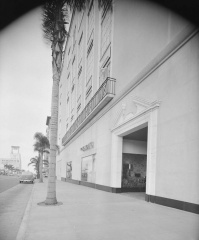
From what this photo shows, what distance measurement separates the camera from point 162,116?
10625mm

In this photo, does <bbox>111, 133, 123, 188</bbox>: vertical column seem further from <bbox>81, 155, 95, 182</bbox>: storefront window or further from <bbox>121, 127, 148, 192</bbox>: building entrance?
<bbox>81, 155, 95, 182</bbox>: storefront window

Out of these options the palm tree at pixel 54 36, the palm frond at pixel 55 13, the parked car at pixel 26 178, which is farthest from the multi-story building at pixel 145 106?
the parked car at pixel 26 178

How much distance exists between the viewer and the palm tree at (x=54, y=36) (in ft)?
34.2

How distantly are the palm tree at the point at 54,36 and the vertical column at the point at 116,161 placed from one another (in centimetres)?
598

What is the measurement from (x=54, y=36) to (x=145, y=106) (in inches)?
221

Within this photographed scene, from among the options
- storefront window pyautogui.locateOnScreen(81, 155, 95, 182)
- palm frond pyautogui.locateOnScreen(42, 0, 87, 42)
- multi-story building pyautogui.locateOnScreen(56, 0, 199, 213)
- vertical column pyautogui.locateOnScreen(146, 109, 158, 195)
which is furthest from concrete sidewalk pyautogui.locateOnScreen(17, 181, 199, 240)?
storefront window pyautogui.locateOnScreen(81, 155, 95, 182)

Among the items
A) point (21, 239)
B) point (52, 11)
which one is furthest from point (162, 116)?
point (21, 239)

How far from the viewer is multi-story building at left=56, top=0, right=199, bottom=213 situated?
8.86 m

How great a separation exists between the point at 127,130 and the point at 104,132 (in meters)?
4.66

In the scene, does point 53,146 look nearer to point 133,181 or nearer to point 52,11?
point 52,11

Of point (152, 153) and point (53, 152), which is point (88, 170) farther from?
point (152, 153)

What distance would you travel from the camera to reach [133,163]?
17.6m

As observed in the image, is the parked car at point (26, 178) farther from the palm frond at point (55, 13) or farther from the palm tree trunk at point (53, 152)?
the palm frond at point (55, 13)

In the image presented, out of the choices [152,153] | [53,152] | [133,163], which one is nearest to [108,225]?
[152,153]
